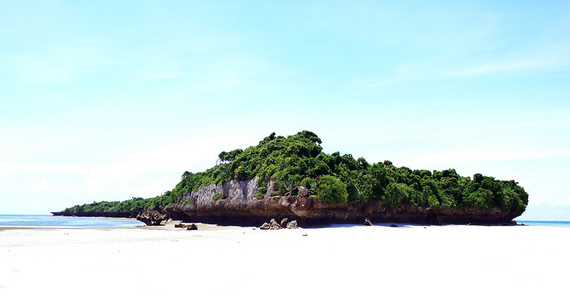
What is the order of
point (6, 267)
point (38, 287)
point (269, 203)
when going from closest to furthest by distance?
point (38, 287)
point (6, 267)
point (269, 203)

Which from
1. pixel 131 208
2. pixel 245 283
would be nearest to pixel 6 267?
pixel 245 283

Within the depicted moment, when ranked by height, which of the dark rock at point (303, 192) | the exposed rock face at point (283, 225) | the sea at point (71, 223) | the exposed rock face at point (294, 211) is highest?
the dark rock at point (303, 192)

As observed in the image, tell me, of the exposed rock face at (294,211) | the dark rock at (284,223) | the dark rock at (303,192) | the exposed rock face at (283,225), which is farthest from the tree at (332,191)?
the dark rock at (284,223)

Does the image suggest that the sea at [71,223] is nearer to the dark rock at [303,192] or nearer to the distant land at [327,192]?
the distant land at [327,192]

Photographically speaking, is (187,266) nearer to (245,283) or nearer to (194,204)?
(245,283)

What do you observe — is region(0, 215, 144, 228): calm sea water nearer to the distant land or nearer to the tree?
the distant land

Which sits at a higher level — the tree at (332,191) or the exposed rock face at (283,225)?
the tree at (332,191)

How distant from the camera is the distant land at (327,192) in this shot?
30.9m

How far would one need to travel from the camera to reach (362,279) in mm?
8898

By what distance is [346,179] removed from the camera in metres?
32.5

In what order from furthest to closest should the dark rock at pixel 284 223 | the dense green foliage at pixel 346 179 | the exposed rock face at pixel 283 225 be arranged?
the dense green foliage at pixel 346 179, the dark rock at pixel 284 223, the exposed rock face at pixel 283 225

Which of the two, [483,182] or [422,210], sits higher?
[483,182]

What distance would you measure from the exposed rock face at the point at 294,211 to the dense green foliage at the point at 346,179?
72cm

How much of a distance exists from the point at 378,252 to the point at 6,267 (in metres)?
11.4
